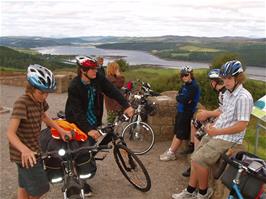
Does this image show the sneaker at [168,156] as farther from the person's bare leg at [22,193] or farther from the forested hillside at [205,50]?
the forested hillside at [205,50]

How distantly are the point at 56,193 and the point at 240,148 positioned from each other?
8.89 ft

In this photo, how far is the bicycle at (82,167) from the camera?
12.3 ft

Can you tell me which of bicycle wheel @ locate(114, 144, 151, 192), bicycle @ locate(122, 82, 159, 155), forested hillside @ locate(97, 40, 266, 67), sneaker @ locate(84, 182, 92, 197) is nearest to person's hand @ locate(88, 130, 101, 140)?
bicycle wheel @ locate(114, 144, 151, 192)

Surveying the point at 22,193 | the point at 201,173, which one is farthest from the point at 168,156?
the point at 22,193

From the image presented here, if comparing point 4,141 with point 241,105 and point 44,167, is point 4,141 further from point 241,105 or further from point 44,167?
point 241,105

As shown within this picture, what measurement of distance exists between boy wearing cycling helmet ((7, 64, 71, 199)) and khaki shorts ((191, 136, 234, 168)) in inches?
75.2

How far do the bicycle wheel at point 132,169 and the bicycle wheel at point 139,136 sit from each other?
1.86 metres

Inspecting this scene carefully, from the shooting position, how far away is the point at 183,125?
6.73m

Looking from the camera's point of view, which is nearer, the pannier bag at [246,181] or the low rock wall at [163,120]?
the pannier bag at [246,181]

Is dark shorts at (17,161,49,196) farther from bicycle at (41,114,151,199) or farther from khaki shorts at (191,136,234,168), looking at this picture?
khaki shorts at (191,136,234,168)

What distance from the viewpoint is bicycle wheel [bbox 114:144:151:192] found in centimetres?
540

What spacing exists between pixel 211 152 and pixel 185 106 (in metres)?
2.06

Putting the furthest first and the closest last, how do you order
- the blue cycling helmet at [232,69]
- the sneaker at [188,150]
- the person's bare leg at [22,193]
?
the sneaker at [188,150]
the blue cycling helmet at [232,69]
the person's bare leg at [22,193]

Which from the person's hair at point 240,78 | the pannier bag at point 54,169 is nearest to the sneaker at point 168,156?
the person's hair at point 240,78
